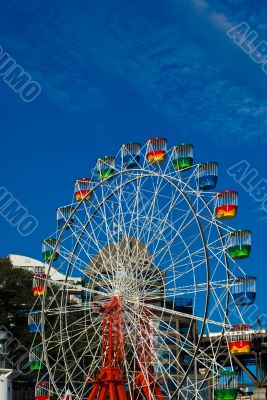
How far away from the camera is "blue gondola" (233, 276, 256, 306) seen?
1854 inches

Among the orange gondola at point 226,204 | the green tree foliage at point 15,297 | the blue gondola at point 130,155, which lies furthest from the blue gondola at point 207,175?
the green tree foliage at point 15,297

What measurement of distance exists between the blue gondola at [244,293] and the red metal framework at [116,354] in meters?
5.44

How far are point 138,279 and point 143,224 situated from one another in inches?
155

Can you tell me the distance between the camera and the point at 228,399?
1773 inches

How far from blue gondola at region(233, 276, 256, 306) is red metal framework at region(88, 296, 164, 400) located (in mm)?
5441

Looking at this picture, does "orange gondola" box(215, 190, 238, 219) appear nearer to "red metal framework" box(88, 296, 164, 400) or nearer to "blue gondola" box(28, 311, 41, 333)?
"red metal framework" box(88, 296, 164, 400)

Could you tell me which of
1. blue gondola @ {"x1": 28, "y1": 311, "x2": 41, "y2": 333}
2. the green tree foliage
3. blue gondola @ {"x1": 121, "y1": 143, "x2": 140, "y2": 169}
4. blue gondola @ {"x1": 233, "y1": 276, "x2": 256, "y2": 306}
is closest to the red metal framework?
blue gondola @ {"x1": 233, "y1": 276, "x2": 256, "y2": 306}

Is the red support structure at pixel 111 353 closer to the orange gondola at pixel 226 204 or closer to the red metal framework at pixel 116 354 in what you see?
the red metal framework at pixel 116 354

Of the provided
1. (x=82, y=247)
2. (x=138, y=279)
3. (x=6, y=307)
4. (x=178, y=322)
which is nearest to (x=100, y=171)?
(x=82, y=247)

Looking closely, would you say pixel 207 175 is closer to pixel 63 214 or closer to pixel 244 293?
pixel 244 293

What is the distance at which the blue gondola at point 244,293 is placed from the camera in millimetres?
47094

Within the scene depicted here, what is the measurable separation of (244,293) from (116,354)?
8.65 metres

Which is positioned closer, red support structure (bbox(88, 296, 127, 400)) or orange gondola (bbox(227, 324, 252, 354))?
orange gondola (bbox(227, 324, 252, 354))

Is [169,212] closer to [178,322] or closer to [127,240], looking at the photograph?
[127,240]
